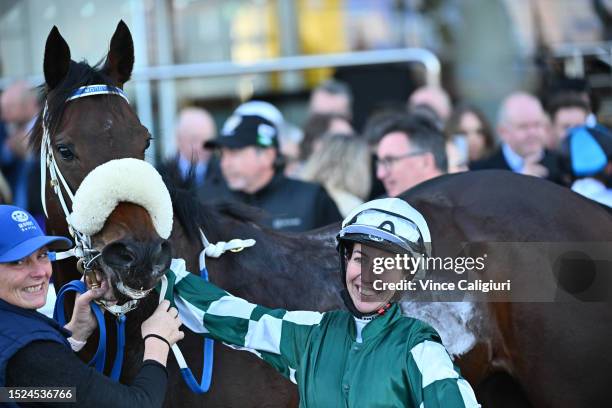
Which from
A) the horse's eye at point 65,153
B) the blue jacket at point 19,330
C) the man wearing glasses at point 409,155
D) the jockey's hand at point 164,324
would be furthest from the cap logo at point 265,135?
the blue jacket at point 19,330

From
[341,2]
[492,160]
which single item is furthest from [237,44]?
[492,160]

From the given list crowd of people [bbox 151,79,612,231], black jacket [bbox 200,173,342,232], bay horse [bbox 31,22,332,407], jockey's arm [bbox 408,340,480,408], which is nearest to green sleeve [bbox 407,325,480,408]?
jockey's arm [bbox 408,340,480,408]

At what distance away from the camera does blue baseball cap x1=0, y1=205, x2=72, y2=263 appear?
2627 millimetres

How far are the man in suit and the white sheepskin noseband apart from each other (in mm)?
3637

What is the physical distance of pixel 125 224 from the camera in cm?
292

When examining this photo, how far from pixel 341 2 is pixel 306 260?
6129mm

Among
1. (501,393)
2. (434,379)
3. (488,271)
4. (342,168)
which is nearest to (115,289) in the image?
(434,379)

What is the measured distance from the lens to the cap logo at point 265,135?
5.82 meters

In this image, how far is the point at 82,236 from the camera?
3.04 metres

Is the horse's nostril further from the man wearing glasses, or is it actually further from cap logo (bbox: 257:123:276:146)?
cap logo (bbox: 257:123:276:146)

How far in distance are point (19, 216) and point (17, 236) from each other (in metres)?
0.08

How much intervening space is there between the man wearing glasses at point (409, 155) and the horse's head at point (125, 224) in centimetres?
241

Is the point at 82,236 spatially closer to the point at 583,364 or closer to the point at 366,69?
the point at 583,364

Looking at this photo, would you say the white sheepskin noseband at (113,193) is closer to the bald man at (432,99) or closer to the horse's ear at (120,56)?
the horse's ear at (120,56)
